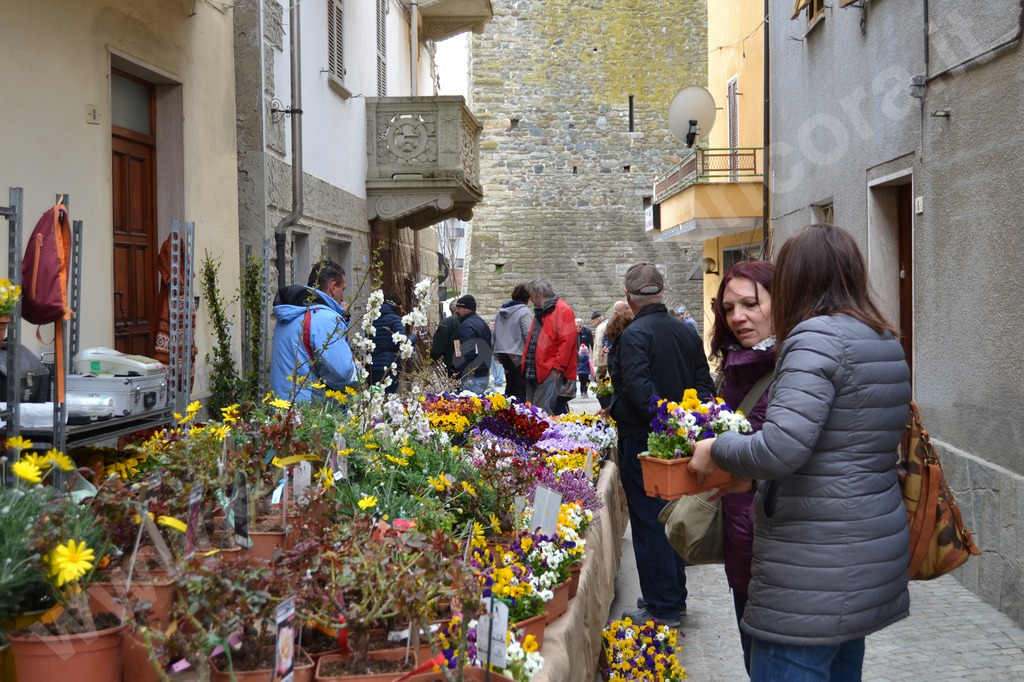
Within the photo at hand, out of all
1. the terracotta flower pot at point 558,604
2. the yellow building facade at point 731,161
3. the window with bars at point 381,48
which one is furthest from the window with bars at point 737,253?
the terracotta flower pot at point 558,604

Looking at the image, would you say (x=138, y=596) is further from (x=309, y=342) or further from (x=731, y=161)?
(x=731, y=161)

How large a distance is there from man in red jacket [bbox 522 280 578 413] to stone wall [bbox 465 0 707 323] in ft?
62.4

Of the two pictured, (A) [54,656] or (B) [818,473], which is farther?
(B) [818,473]

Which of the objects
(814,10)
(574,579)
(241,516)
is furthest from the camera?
(814,10)

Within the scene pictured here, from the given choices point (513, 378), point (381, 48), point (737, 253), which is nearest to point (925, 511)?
point (513, 378)

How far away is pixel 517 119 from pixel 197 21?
22.3 m

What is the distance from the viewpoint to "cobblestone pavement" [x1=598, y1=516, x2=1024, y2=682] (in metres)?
4.81

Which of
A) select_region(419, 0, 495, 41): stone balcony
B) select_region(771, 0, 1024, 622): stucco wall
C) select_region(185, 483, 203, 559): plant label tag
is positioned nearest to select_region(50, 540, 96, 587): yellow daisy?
select_region(185, 483, 203, 559): plant label tag

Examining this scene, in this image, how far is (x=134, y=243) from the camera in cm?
660

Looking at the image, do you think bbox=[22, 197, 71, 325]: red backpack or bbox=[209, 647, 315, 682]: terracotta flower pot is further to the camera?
bbox=[22, 197, 71, 325]: red backpack

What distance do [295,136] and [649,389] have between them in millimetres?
4900

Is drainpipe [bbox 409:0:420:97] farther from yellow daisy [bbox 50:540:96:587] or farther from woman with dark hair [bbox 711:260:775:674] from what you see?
yellow daisy [bbox 50:540:96:587]

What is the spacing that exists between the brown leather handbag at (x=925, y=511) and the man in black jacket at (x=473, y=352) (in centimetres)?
729

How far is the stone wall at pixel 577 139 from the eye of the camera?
29.1 metres
